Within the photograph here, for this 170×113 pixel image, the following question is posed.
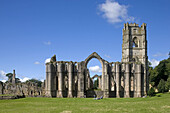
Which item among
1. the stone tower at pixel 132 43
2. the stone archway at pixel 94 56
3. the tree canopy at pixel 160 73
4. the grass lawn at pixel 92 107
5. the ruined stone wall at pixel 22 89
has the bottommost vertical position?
the ruined stone wall at pixel 22 89

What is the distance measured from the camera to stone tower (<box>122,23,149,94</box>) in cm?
6050

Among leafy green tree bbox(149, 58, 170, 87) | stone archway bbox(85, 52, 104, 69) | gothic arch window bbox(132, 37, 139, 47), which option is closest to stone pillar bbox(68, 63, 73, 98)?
stone archway bbox(85, 52, 104, 69)

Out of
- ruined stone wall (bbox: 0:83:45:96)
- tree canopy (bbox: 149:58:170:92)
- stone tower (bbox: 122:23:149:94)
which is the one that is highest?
stone tower (bbox: 122:23:149:94)

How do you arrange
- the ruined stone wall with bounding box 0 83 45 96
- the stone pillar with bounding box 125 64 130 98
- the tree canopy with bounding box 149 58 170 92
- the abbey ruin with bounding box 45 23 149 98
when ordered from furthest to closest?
1. the tree canopy with bounding box 149 58 170 92
2. the ruined stone wall with bounding box 0 83 45 96
3. the stone pillar with bounding box 125 64 130 98
4. the abbey ruin with bounding box 45 23 149 98

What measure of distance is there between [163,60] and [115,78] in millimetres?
30236

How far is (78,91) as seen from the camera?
44781mm

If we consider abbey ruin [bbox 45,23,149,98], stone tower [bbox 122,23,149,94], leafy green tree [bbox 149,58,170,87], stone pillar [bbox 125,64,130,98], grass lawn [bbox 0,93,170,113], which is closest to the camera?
grass lawn [bbox 0,93,170,113]

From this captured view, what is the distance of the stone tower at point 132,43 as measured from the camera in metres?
60.5

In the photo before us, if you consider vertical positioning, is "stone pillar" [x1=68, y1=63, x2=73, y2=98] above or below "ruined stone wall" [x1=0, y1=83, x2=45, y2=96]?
above

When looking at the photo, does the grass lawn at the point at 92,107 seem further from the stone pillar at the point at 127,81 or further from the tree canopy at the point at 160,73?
the tree canopy at the point at 160,73

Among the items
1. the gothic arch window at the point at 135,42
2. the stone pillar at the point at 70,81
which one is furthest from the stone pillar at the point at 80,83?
the gothic arch window at the point at 135,42

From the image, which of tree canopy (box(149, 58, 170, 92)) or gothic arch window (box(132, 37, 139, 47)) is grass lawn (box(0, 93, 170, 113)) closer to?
gothic arch window (box(132, 37, 139, 47))

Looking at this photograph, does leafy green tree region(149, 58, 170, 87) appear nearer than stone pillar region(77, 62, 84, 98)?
No

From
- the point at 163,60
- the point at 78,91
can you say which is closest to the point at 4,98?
the point at 78,91
